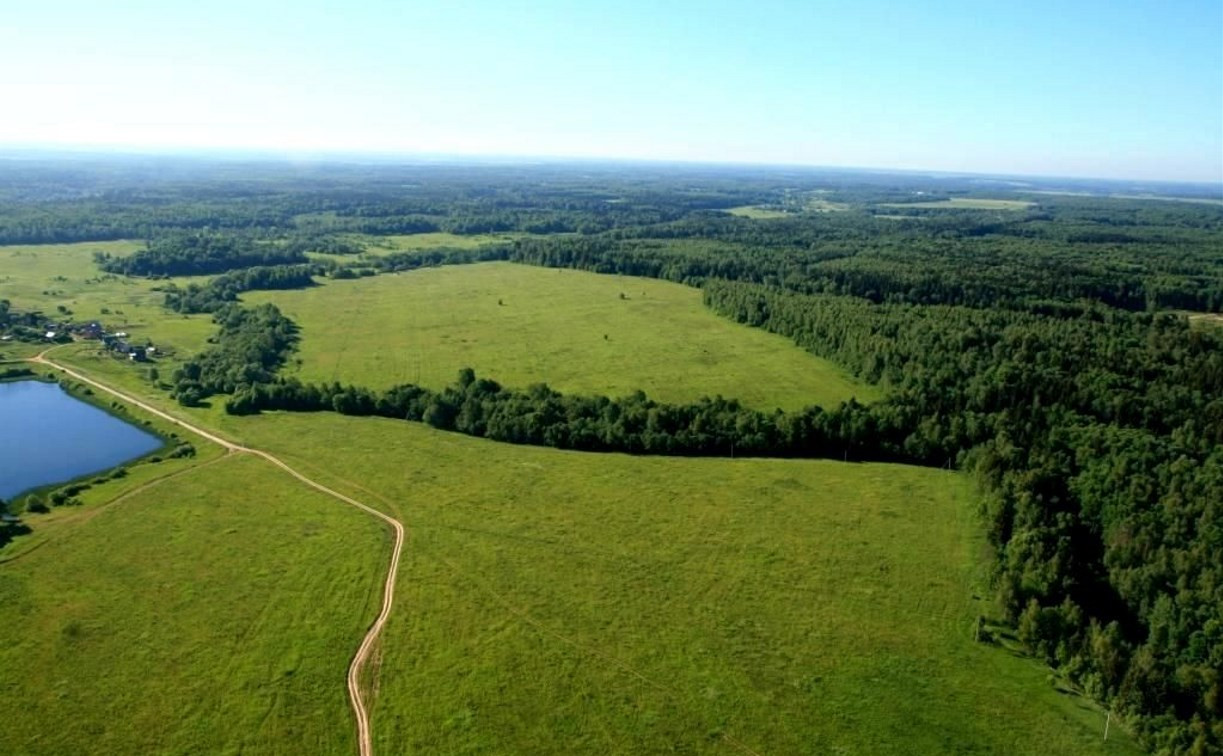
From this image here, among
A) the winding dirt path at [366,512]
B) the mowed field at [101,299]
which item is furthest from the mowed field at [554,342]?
the winding dirt path at [366,512]

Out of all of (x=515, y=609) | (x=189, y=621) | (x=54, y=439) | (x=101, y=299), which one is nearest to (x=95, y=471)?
(x=54, y=439)

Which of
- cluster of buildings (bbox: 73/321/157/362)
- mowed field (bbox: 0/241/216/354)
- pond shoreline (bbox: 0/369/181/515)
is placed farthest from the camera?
mowed field (bbox: 0/241/216/354)

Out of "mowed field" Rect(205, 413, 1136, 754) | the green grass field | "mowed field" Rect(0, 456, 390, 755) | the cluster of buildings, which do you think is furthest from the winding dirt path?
the cluster of buildings

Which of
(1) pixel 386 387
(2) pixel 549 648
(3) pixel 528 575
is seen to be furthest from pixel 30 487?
(2) pixel 549 648

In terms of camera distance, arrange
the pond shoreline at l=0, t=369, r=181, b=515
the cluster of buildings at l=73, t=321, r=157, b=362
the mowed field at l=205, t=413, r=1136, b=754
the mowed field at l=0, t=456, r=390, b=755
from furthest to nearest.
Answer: the cluster of buildings at l=73, t=321, r=157, b=362 < the pond shoreline at l=0, t=369, r=181, b=515 < the mowed field at l=205, t=413, r=1136, b=754 < the mowed field at l=0, t=456, r=390, b=755

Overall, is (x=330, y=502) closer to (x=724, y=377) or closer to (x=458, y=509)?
(x=458, y=509)

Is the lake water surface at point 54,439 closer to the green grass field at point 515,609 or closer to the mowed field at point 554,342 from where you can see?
the green grass field at point 515,609

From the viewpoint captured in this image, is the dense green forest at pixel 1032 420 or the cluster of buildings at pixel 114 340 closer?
the dense green forest at pixel 1032 420

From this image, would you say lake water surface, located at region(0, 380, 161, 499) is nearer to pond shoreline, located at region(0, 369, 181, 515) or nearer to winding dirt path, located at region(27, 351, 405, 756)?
pond shoreline, located at region(0, 369, 181, 515)
